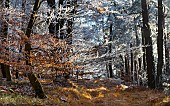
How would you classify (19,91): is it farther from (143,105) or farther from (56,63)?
(143,105)

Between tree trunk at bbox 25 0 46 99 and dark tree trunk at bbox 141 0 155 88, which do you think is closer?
tree trunk at bbox 25 0 46 99

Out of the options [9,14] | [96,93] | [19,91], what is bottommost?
[96,93]

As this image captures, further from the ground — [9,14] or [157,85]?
[9,14]

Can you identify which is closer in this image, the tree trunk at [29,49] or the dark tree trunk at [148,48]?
the tree trunk at [29,49]

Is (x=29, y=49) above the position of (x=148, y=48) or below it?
above

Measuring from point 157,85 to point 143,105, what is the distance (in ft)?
23.7

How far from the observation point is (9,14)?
12266 millimetres

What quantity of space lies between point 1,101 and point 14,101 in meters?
0.60

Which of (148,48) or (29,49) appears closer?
(29,49)

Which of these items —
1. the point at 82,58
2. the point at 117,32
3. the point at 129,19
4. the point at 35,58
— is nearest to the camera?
the point at 35,58

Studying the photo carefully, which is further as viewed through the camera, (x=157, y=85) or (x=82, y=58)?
(x=157, y=85)

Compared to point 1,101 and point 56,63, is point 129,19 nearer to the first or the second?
point 56,63

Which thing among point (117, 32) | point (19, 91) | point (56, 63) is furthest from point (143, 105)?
point (117, 32)

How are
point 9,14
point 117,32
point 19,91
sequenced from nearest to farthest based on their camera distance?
point 9,14
point 19,91
point 117,32
